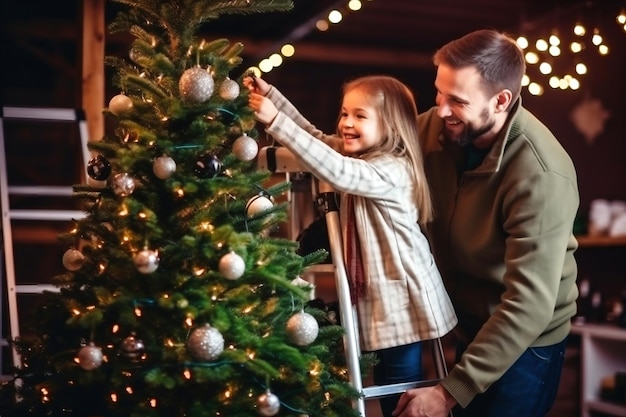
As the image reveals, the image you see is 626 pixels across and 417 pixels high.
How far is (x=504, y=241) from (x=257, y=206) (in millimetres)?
765

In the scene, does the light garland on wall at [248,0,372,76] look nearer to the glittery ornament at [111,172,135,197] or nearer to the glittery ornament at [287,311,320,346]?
the glittery ornament at [111,172,135,197]

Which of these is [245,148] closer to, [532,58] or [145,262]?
[145,262]

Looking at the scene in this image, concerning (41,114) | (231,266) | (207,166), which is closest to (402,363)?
(231,266)

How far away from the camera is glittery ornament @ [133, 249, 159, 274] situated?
1776mm

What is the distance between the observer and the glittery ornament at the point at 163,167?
1857 millimetres

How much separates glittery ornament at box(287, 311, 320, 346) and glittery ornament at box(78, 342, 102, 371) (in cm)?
44

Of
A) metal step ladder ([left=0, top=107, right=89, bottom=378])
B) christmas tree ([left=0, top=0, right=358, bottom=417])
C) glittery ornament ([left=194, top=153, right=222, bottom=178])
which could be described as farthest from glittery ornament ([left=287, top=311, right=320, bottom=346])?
metal step ladder ([left=0, top=107, right=89, bottom=378])

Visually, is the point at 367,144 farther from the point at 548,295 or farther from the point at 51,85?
the point at 51,85

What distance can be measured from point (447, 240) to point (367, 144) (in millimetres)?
410

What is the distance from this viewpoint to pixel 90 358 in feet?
5.97

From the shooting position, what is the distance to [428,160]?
2.53 metres

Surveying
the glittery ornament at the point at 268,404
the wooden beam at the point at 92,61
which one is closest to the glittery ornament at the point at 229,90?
the glittery ornament at the point at 268,404

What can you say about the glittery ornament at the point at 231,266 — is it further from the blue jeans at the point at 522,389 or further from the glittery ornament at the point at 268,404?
the blue jeans at the point at 522,389

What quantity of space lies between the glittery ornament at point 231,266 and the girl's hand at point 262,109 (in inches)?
17.2
